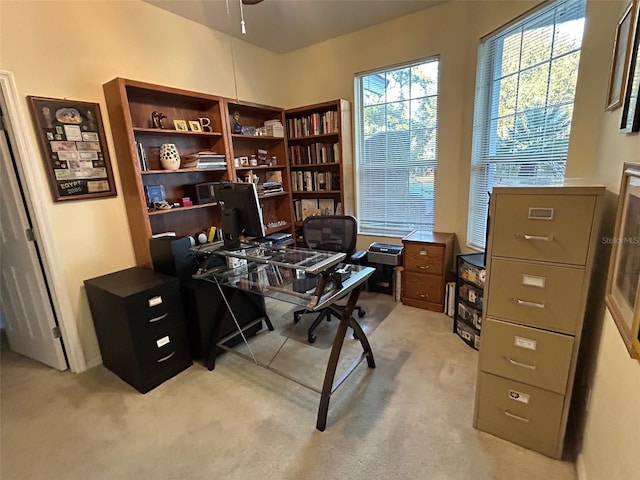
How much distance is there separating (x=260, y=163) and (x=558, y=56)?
2.82 metres

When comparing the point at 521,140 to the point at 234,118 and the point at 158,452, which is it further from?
the point at 158,452

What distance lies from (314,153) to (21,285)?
9.67 ft

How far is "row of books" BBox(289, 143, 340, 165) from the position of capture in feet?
11.8

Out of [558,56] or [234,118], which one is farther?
[234,118]

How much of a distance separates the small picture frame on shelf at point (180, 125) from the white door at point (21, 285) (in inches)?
42.9

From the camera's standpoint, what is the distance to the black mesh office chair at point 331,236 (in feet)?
8.95

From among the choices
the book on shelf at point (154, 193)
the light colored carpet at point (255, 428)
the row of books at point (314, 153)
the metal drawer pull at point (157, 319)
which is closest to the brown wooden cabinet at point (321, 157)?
the row of books at point (314, 153)

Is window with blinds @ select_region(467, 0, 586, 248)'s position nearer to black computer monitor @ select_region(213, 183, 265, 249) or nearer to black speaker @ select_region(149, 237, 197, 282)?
black computer monitor @ select_region(213, 183, 265, 249)

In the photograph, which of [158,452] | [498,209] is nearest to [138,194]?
[158,452]

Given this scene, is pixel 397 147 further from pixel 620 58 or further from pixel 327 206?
pixel 620 58

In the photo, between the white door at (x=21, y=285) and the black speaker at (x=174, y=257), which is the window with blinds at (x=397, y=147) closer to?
the black speaker at (x=174, y=257)

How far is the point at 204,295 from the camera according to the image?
7.73ft

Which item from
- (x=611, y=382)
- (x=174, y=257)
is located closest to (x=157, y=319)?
(x=174, y=257)

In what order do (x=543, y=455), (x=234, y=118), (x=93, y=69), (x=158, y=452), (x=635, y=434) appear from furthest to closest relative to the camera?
1. (x=234, y=118)
2. (x=93, y=69)
3. (x=158, y=452)
4. (x=543, y=455)
5. (x=635, y=434)
